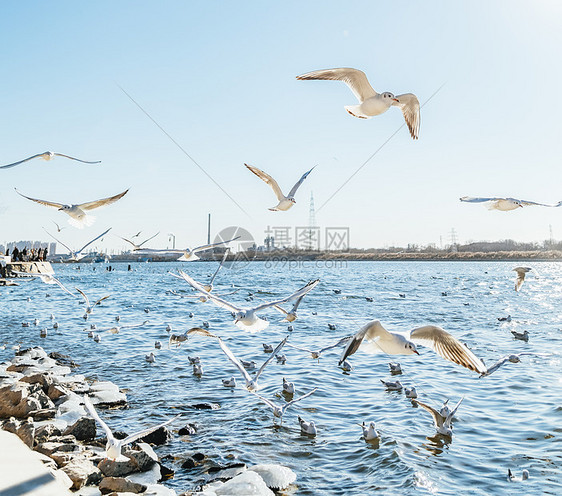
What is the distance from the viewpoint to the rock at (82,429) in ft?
27.2

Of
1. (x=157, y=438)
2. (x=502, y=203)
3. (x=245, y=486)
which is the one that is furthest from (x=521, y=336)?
(x=245, y=486)

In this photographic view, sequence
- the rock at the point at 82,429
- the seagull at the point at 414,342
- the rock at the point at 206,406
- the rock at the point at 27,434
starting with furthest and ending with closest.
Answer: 1. the rock at the point at 206,406
2. the rock at the point at 82,429
3. the rock at the point at 27,434
4. the seagull at the point at 414,342

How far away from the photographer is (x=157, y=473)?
7195mm

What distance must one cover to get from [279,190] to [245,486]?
5.96 m

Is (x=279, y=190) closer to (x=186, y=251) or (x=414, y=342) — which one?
(x=186, y=251)

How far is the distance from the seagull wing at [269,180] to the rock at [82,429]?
5.62 metres

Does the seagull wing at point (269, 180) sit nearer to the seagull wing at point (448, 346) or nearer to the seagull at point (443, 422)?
the seagull wing at point (448, 346)

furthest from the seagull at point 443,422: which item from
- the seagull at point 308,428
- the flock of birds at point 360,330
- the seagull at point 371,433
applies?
the seagull at point 308,428

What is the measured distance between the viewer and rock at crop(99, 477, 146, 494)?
21.1 ft

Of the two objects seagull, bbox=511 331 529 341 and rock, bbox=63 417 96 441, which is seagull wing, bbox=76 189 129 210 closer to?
rock, bbox=63 417 96 441

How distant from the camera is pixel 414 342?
6.93 metres

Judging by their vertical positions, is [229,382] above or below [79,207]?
below

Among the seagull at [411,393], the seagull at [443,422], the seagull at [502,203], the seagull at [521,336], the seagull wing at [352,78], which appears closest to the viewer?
the seagull wing at [352,78]

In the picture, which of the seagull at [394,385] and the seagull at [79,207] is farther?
the seagull at [394,385]
